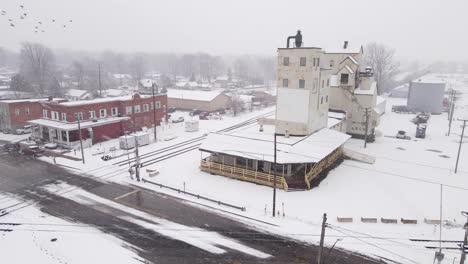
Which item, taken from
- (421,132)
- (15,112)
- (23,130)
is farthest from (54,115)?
(421,132)

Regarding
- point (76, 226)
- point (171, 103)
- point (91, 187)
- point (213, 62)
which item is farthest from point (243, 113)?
point (213, 62)

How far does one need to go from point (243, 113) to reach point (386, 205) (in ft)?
156

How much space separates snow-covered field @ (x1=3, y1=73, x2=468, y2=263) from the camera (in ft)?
64.8

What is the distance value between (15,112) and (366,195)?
162 ft

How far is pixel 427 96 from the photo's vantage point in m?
68.0

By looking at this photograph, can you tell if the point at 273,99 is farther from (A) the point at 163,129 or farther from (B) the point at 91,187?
(B) the point at 91,187

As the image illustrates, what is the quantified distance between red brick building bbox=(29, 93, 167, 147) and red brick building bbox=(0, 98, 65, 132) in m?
5.79

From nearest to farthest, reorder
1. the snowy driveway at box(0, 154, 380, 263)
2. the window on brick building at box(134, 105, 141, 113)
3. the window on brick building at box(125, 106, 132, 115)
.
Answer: the snowy driveway at box(0, 154, 380, 263) < the window on brick building at box(125, 106, 132, 115) < the window on brick building at box(134, 105, 141, 113)

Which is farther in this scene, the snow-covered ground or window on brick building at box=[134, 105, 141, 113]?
window on brick building at box=[134, 105, 141, 113]

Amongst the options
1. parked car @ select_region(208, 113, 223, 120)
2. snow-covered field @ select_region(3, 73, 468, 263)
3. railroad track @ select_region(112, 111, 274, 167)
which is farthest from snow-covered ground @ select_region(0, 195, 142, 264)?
parked car @ select_region(208, 113, 223, 120)

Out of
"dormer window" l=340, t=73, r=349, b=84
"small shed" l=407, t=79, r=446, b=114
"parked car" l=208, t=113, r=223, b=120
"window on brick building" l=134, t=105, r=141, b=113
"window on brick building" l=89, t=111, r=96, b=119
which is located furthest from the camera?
"small shed" l=407, t=79, r=446, b=114

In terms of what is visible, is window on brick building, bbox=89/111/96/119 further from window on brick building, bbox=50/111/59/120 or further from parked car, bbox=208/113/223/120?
parked car, bbox=208/113/223/120

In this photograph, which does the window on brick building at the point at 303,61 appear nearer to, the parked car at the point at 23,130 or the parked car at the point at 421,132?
the parked car at the point at 421,132

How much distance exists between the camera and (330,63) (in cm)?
4559
